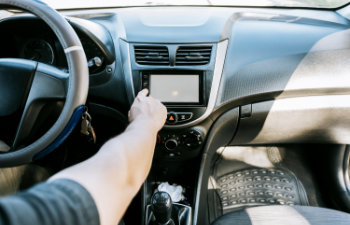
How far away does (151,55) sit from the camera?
130cm

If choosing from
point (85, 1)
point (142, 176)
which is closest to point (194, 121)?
point (142, 176)

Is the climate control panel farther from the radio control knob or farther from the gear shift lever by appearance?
the gear shift lever

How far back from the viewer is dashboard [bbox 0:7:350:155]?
50.6 inches

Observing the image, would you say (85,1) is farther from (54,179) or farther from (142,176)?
(54,179)

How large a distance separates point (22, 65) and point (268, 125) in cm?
107

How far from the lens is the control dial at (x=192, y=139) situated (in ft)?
4.54

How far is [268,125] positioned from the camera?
149 centimetres

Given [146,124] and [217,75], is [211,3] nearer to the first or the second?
[217,75]

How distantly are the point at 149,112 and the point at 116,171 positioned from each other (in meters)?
0.38

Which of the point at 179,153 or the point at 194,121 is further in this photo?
the point at 179,153

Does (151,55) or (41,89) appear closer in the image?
(41,89)

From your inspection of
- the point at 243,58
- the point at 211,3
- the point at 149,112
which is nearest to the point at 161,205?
the point at 149,112

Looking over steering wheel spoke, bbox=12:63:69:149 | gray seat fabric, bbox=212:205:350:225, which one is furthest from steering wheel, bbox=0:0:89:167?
gray seat fabric, bbox=212:205:350:225

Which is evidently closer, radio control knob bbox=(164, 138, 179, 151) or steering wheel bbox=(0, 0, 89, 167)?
steering wheel bbox=(0, 0, 89, 167)
